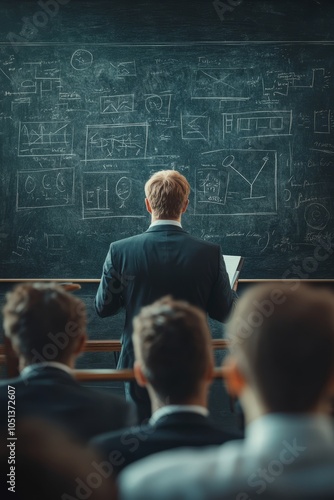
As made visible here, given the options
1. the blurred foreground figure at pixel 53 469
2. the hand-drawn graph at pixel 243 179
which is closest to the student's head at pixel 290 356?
the blurred foreground figure at pixel 53 469

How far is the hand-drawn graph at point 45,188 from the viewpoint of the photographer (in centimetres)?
508

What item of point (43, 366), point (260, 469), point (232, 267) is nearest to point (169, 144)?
point (232, 267)

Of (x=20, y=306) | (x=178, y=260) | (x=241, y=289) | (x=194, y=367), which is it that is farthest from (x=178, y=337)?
(x=241, y=289)

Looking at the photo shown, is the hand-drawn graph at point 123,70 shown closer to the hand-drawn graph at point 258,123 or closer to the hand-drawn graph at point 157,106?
the hand-drawn graph at point 157,106

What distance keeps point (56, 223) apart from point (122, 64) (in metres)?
1.19

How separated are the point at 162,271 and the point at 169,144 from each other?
2368mm

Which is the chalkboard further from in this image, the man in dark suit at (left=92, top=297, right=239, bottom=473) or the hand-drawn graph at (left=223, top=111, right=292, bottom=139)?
the man in dark suit at (left=92, top=297, right=239, bottom=473)

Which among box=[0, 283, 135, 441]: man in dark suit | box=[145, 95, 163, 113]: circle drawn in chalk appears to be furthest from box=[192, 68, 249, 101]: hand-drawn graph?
box=[0, 283, 135, 441]: man in dark suit

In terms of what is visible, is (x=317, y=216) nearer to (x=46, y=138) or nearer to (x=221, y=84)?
(x=221, y=84)

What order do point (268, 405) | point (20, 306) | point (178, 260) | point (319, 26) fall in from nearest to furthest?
point (268, 405), point (20, 306), point (178, 260), point (319, 26)

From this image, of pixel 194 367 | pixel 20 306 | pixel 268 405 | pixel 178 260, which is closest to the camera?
pixel 268 405

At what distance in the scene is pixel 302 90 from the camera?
503cm

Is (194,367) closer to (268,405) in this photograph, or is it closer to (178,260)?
(268,405)

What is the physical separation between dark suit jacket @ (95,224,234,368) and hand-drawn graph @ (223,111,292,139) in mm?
2299
